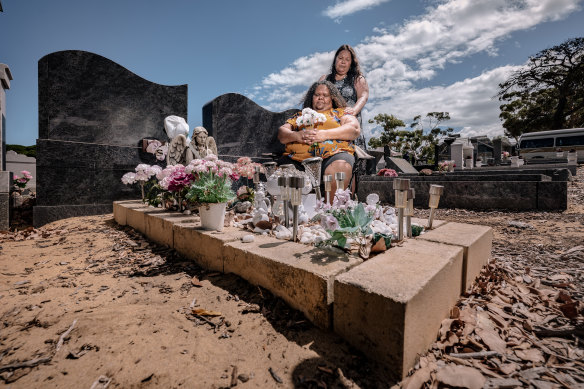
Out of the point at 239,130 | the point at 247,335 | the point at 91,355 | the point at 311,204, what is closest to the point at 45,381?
the point at 91,355

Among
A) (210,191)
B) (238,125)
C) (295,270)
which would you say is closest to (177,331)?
(295,270)

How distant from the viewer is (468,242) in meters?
1.72

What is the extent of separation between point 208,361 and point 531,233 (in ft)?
13.4

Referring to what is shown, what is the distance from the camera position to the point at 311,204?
110 inches

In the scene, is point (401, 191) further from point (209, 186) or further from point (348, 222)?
point (209, 186)

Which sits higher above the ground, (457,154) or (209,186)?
(457,154)

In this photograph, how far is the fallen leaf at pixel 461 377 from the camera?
0.99 metres

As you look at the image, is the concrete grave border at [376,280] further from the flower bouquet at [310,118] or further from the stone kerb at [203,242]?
the flower bouquet at [310,118]

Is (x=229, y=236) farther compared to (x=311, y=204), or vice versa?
(x=311, y=204)

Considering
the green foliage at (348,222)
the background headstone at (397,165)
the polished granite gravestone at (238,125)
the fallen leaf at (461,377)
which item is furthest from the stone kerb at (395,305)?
the background headstone at (397,165)

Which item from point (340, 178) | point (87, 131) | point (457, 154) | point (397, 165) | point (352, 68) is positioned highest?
point (352, 68)

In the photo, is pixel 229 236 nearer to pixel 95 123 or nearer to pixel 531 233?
pixel 531 233

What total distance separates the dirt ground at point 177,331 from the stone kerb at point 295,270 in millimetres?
70

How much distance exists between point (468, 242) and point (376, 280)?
0.94m
